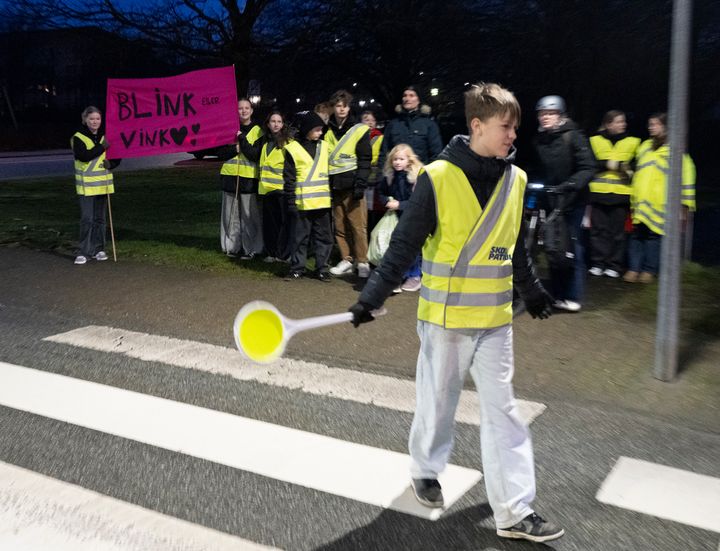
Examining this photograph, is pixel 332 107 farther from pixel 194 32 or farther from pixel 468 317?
pixel 194 32

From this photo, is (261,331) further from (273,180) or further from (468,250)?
(273,180)

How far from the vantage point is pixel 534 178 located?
801cm

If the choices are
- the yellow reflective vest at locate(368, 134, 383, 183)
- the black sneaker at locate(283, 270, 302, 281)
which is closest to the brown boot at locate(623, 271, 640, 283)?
the yellow reflective vest at locate(368, 134, 383, 183)

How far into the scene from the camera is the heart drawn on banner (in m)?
11.5

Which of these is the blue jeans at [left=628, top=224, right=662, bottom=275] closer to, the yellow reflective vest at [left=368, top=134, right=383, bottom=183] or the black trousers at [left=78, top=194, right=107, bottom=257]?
the yellow reflective vest at [left=368, top=134, right=383, bottom=183]

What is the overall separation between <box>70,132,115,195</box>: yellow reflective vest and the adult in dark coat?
4019mm

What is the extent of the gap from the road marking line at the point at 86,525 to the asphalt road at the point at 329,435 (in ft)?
0.18

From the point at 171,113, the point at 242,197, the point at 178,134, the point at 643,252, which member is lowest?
the point at 643,252

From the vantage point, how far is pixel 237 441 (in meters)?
4.98

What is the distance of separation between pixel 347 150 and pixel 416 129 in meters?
0.88

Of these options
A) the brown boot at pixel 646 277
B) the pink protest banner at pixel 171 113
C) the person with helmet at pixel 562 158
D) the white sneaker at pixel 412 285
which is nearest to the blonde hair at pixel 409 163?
the white sneaker at pixel 412 285

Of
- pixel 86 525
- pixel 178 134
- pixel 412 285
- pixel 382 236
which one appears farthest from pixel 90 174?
pixel 86 525

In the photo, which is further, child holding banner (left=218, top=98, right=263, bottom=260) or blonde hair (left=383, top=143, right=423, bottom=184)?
child holding banner (left=218, top=98, right=263, bottom=260)

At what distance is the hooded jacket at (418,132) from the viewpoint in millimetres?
9062
